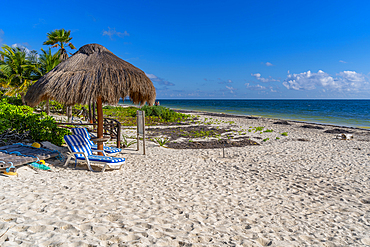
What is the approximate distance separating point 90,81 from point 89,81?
3 centimetres

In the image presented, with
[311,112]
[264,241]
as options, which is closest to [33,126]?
[264,241]

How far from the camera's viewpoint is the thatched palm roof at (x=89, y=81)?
206 inches

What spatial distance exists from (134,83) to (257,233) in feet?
14.6

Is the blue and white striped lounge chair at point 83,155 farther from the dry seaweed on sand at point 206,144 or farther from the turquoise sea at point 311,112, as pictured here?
the dry seaweed on sand at point 206,144

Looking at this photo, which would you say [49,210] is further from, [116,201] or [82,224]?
[116,201]

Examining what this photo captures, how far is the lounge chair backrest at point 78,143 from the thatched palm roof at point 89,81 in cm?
87

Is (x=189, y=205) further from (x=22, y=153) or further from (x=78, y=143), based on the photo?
(x=22, y=153)

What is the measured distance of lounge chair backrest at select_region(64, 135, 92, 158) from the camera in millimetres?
5297

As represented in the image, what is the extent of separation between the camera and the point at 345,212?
3680 mm

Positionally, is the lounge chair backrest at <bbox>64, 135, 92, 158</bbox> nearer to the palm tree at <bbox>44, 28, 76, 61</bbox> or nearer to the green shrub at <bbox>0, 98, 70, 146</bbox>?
the green shrub at <bbox>0, 98, 70, 146</bbox>

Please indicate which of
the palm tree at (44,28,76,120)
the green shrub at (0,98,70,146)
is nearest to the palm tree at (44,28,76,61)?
the palm tree at (44,28,76,120)

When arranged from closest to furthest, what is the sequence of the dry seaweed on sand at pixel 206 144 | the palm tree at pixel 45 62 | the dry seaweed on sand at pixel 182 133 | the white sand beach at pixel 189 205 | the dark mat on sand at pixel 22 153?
the white sand beach at pixel 189 205 → the dark mat on sand at pixel 22 153 → the dry seaweed on sand at pixel 206 144 → the dry seaweed on sand at pixel 182 133 → the palm tree at pixel 45 62

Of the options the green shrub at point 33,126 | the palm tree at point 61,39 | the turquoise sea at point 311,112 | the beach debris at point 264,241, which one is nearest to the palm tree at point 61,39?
the palm tree at point 61,39

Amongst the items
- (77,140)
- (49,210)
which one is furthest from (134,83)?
(49,210)
